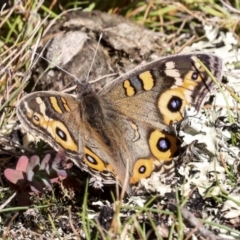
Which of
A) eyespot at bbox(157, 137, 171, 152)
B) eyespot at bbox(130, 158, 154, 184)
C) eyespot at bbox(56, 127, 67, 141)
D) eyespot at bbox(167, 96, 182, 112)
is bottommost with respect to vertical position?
eyespot at bbox(130, 158, 154, 184)

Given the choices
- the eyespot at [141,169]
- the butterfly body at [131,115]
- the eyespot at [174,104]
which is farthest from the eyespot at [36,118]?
the eyespot at [174,104]

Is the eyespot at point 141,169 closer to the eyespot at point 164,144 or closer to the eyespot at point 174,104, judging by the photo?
the eyespot at point 164,144

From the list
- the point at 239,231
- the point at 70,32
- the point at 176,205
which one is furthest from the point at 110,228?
the point at 70,32

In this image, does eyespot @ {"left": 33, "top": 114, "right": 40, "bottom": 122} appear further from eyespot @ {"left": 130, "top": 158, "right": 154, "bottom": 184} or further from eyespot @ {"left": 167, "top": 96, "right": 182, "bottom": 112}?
eyespot @ {"left": 167, "top": 96, "right": 182, "bottom": 112}

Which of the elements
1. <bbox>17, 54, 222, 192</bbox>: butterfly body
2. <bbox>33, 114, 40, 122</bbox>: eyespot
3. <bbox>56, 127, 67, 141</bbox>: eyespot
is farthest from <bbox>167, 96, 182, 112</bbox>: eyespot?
<bbox>33, 114, 40, 122</bbox>: eyespot

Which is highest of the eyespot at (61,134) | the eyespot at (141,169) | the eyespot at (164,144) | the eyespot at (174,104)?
the eyespot at (174,104)

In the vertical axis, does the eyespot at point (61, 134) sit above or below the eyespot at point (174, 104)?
below

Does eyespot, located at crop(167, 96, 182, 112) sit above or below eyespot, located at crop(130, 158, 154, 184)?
above

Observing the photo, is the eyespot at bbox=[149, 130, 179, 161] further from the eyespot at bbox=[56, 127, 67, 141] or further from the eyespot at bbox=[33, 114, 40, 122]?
the eyespot at bbox=[33, 114, 40, 122]
